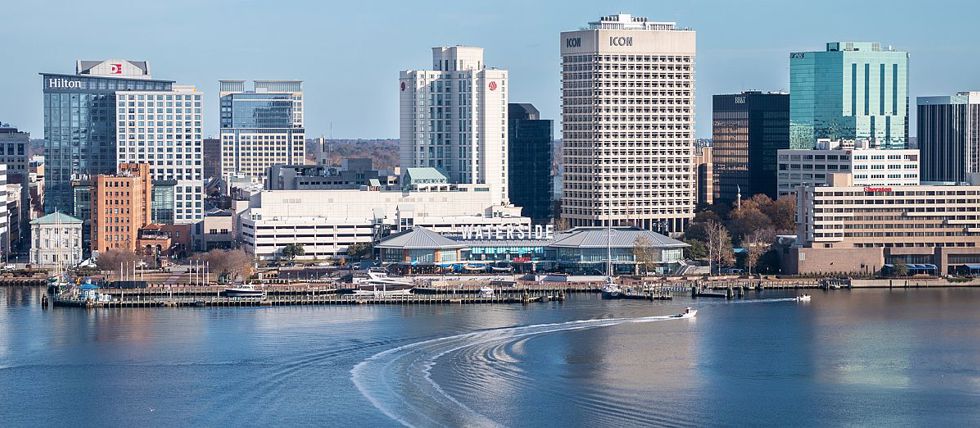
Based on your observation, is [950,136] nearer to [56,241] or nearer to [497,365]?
[56,241]

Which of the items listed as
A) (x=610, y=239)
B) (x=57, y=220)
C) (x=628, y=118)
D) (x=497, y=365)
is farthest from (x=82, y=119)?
(x=497, y=365)

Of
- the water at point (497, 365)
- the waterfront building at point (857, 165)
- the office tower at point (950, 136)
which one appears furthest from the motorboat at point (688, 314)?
the office tower at point (950, 136)

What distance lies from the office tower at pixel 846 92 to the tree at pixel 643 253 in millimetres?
21604

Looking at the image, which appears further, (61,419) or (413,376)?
(413,376)

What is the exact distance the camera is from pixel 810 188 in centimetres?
6669

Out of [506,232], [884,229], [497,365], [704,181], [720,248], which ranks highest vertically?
[704,181]

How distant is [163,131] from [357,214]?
14993mm

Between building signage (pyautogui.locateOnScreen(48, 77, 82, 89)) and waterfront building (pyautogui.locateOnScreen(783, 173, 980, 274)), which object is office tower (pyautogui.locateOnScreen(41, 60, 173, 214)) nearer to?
building signage (pyautogui.locateOnScreen(48, 77, 82, 89))

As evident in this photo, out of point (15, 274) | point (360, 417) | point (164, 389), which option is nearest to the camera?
point (360, 417)

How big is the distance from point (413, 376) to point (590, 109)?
36973mm

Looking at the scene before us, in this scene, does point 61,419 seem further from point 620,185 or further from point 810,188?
point 620,185

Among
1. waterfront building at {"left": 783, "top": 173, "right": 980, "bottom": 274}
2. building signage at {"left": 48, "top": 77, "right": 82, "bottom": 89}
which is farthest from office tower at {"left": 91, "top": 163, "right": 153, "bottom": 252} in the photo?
waterfront building at {"left": 783, "top": 173, "right": 980, "bottom": 274}

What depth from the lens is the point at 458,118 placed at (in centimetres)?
8262

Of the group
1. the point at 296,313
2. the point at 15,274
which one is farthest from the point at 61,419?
the point at 15,274
